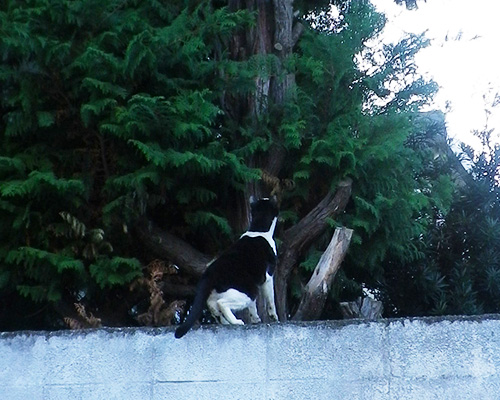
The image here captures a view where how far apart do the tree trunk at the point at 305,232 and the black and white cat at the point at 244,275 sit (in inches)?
22.7

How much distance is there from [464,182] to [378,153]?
257cm

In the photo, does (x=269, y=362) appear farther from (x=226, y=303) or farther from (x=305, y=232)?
(x=305, y=232)

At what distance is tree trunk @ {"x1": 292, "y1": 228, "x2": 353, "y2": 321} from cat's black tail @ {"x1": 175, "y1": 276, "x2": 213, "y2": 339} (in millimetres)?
1046

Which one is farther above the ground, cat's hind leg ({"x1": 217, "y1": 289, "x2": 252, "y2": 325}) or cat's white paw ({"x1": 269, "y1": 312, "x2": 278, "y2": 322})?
cat's hind leg ({"x1": 217, "y1": 289, "x2": 252, "y2": 325})

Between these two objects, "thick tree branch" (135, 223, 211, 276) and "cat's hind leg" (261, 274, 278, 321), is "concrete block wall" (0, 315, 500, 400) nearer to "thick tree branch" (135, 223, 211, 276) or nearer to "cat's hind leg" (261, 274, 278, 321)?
"cat's hind leg" (261, 274, 278, 321)

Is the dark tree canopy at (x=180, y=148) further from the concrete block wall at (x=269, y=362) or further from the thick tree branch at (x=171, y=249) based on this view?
the concrete block wall at (x=269, y=362)

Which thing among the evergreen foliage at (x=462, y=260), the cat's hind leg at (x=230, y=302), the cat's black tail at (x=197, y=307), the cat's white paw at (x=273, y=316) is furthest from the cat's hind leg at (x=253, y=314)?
the evergreen foliage at (x=462, y=260)

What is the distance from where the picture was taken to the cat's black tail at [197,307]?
4.16m

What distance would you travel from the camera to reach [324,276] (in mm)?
5566

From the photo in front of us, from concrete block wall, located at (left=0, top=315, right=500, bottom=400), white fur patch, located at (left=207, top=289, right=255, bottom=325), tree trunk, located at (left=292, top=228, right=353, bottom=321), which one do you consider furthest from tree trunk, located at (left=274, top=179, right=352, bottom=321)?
concrete block wall, located at (left=0, top=315, right=500, bottom=400)

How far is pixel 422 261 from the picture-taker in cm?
770

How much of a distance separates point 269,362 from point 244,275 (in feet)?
3.30

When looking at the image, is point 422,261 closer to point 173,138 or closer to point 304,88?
point 304,88

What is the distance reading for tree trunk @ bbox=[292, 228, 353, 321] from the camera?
219 inches
